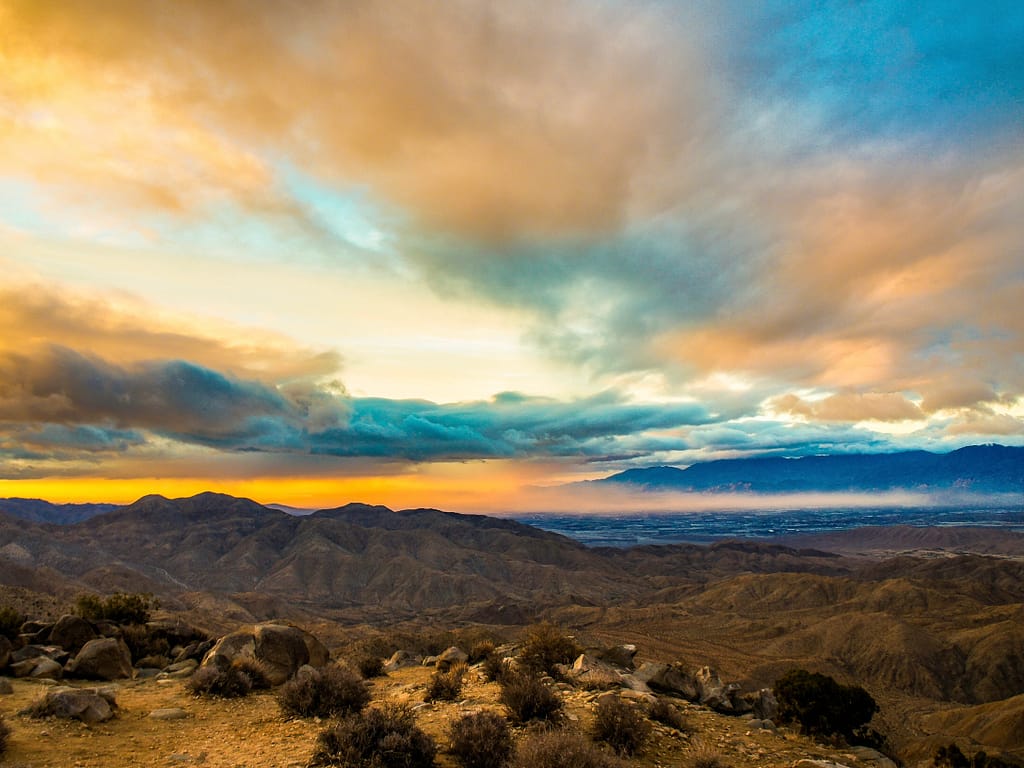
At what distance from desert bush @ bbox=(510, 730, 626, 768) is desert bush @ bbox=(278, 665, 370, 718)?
7215mm

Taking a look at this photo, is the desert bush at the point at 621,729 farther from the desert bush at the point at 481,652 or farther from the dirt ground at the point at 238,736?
the desert bush at the point at 481,652

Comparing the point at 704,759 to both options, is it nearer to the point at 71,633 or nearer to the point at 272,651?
→ the point at 272,651

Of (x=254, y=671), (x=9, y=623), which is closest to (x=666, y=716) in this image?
(x=254, y=671)

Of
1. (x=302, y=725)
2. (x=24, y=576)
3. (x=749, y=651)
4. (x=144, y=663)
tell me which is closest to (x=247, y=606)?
(x=24, y=576)

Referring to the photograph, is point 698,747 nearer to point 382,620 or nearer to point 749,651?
point 749,651

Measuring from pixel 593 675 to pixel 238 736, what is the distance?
10.2 m

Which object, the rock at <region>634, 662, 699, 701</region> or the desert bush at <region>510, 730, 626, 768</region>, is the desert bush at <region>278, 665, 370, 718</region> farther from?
the rock at <region>634, 662, 699, 701</region>

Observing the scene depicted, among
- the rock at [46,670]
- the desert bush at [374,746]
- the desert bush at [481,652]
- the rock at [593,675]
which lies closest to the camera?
the desert bush at [374,746]

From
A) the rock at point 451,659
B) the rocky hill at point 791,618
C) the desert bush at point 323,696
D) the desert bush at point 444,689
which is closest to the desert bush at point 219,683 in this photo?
the desert bush at point 323,696

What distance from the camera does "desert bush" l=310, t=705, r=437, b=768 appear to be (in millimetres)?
10195

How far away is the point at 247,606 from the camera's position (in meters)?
152

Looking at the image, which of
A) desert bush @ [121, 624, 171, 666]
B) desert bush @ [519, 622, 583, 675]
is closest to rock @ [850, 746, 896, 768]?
desert bush @ [519, 622, 583, 675]

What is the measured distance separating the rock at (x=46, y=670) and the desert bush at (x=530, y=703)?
14797 millimetres

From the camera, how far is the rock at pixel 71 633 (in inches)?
830
